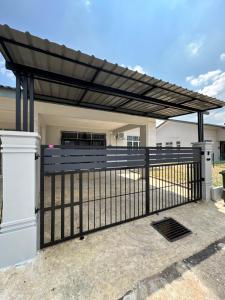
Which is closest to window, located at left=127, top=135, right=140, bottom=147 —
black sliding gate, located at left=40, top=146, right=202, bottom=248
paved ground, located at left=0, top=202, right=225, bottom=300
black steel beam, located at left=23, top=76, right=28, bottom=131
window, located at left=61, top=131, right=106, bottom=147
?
window, located at left=61, top=131, right=106, bottom=147

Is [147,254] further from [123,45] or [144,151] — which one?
[123,45]

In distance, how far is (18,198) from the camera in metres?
2.02

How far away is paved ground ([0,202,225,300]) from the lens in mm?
1609

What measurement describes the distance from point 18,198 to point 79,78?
225 cm

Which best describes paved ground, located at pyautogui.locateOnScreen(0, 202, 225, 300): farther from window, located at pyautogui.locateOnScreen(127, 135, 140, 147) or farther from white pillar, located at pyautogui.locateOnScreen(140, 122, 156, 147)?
window, located at pyautogui.locateOnScreen(127, 135, 140, 147)

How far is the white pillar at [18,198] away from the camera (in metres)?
1.94

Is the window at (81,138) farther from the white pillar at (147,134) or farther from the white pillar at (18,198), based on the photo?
the white pillar at (18,198)

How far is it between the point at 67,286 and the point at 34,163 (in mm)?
1481

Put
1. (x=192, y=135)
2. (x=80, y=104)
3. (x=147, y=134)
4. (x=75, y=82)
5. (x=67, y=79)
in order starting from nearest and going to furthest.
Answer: (x=67, y=79) → (x=75, y=82) → (x=80, y=104) → (x=147, y=134) → (x=192, y=135)

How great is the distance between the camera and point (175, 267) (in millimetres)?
1977

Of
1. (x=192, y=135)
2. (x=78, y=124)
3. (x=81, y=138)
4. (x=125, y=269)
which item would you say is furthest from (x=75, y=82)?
(x=192, y=135)

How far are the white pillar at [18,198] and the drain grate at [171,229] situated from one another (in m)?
2.13

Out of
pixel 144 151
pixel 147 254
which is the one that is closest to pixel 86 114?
pixel 144 151

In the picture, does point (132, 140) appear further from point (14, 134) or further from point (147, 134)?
point (14, 134)
